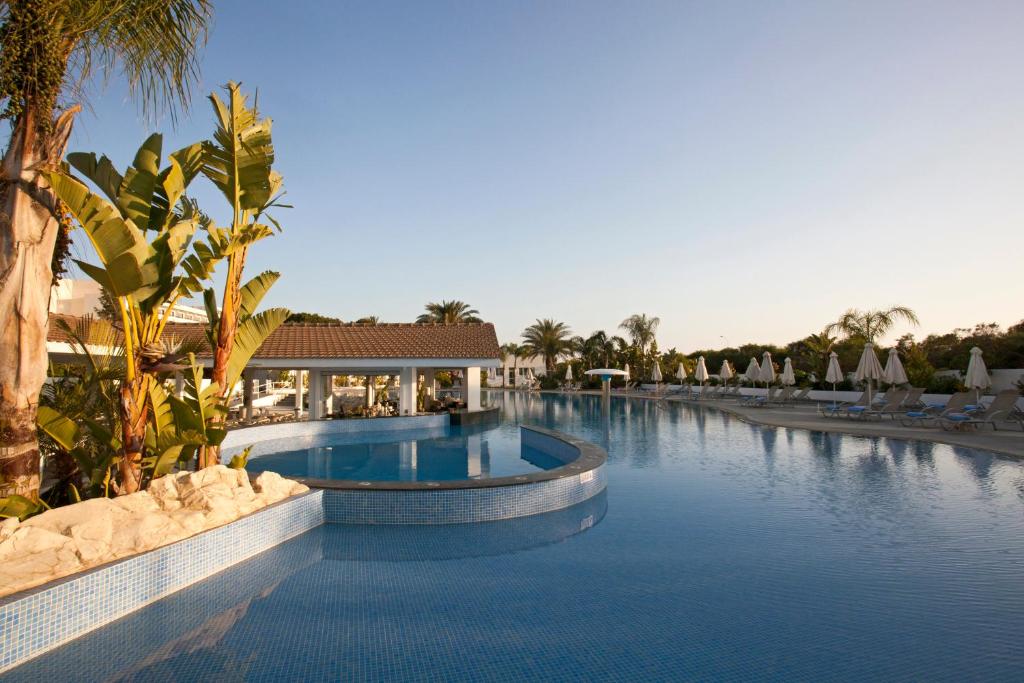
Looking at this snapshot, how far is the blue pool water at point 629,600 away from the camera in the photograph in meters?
3.79

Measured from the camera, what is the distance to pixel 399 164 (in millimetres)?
18406

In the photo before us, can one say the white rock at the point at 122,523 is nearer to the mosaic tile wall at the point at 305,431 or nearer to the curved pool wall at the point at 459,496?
the curved pool wall at the point at 459,496

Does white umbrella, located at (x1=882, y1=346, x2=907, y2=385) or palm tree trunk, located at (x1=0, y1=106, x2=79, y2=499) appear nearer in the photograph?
palm tree trunk, located at (x1=0, y1=106, x2=79, y2=499)

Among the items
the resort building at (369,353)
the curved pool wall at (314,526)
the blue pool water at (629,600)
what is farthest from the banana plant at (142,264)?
the resort building at (369,353)

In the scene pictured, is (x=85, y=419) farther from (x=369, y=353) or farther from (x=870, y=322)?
(x=870, y=322)

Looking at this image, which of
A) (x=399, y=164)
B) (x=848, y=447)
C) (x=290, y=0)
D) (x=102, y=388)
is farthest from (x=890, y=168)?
(x=102, y=388)

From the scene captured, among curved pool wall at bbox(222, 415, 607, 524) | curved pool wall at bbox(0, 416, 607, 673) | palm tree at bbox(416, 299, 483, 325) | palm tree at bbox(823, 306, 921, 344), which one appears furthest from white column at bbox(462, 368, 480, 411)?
palm tree at bbox(823, 306, 921, 344)

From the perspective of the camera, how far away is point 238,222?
7.38 m

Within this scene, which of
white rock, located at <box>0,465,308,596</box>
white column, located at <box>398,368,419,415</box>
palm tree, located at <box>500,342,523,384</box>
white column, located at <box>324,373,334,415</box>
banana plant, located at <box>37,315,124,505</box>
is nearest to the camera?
white rock, located at <box>0,465,308,596</box>

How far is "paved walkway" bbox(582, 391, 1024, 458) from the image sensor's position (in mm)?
12703

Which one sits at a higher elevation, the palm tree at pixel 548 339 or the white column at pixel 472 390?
the palm tree at pixel 548 339

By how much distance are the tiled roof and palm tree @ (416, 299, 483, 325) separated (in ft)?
59.1

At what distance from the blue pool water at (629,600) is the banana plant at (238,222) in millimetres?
2695

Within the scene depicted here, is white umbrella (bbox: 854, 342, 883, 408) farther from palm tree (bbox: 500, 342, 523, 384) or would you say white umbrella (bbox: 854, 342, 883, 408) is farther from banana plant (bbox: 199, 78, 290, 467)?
palm tree (bbox: 500, 342, 523, 384)
